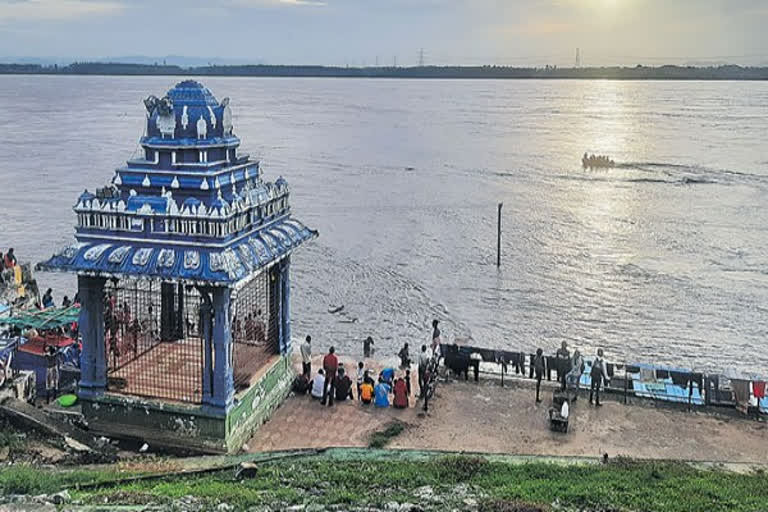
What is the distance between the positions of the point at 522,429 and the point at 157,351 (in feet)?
25.9

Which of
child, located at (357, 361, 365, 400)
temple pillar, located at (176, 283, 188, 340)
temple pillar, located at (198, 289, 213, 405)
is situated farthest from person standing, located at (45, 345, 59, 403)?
child, located at (357, 361, 365, 400)

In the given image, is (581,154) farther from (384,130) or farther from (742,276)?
(742,276)

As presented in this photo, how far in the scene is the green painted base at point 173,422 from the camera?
47.7ft


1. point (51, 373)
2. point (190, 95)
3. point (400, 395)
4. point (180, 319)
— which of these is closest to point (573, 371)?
point (400, 395)

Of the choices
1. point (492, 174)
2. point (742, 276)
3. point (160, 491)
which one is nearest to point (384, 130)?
point (492, 174)

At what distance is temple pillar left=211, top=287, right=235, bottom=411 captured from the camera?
14.5 m

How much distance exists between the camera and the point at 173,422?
48.3 feet

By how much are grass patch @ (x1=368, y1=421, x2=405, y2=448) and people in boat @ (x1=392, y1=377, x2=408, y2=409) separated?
0.75m

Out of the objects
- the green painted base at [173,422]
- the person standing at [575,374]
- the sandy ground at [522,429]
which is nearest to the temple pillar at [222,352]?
the green painted base at [173,422]

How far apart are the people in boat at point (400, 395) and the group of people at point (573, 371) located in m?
2.96

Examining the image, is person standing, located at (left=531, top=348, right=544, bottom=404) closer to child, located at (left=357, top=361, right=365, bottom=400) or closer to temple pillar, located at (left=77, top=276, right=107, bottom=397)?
child, located at (left=357, top=361, right=365, bottom=400)

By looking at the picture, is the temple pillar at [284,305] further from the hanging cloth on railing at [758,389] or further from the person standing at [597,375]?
the hanging cloth on railing at [758,389]

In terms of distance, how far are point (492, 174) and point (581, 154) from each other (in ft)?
72.5

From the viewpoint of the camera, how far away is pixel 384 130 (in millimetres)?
120750
